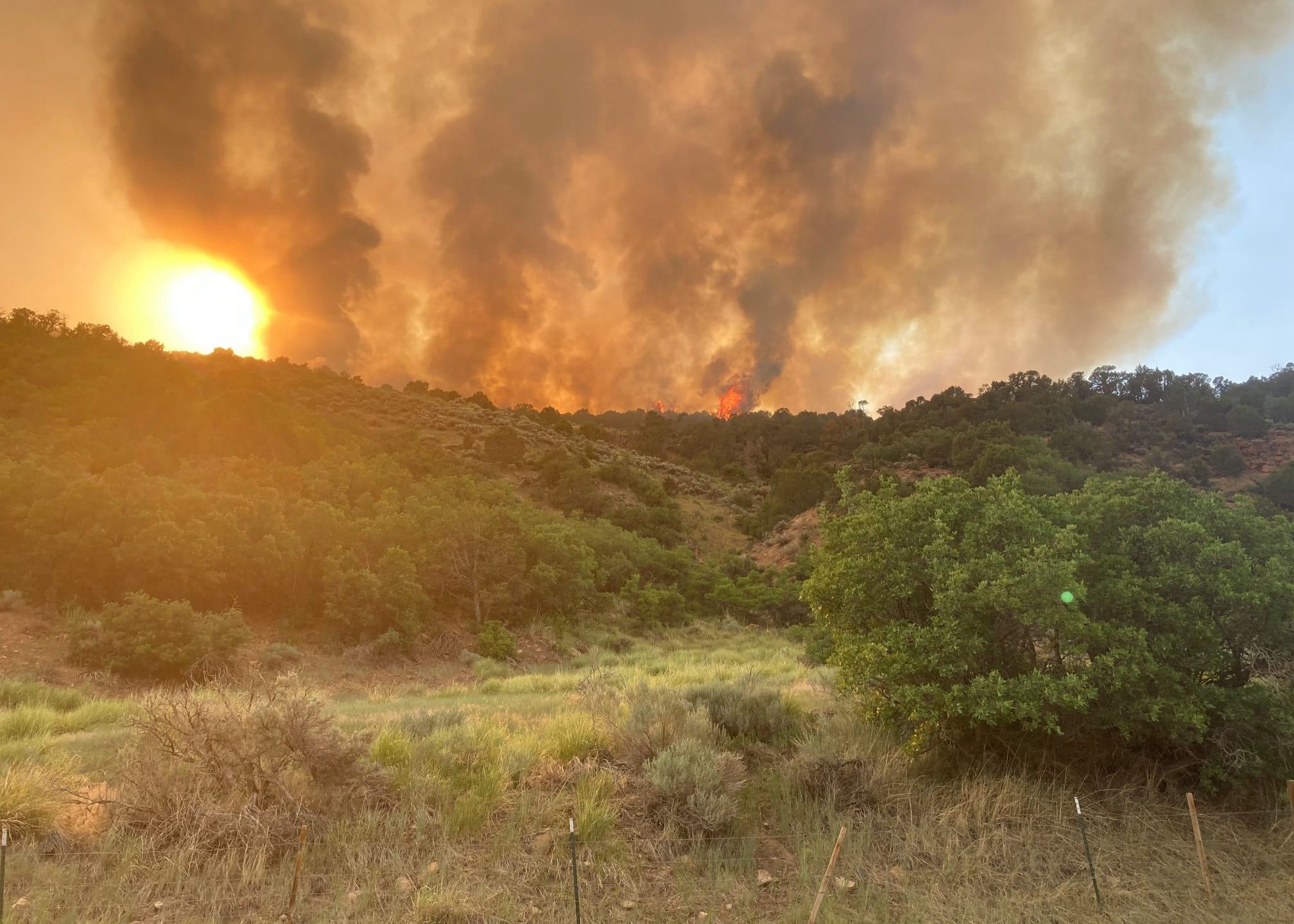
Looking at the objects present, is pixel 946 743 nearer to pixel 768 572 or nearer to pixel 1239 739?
pixel 1239 739

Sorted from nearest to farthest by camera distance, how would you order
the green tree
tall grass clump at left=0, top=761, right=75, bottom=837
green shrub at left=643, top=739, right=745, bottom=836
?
tall grass clump at left=0, top=761, right=75, bottom=837
green shrub at left=643, top=739, right=745, bottom=836
the green tree

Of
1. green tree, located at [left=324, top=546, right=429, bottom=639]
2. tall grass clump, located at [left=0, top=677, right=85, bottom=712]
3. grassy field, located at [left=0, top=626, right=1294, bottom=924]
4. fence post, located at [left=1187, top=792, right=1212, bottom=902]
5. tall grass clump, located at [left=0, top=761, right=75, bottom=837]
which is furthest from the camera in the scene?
green tree, located at [left=324, top=546, right=429, bottom=639]

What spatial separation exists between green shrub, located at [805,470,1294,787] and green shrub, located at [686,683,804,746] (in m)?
1.65

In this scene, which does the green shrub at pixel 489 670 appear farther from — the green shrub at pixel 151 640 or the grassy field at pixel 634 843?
the grassy field at pixel 634 843


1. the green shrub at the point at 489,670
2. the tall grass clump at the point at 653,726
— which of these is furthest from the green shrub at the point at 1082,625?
the green shrub at the point at 489,670

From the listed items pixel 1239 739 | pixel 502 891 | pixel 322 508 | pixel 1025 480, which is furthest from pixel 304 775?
pixel 1025 480

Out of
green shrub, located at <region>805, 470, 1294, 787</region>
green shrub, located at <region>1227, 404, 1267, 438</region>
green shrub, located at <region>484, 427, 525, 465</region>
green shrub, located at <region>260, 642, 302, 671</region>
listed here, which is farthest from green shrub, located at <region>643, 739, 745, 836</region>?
green shrub, located at <region>1227, 404, 1267, 438</region>

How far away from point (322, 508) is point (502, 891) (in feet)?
77.9

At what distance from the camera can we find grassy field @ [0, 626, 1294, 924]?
231 inches

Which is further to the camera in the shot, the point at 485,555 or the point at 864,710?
the point at 485,555

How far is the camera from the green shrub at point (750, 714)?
10227 mm

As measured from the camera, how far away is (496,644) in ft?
78.6

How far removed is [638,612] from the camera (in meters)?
32.2

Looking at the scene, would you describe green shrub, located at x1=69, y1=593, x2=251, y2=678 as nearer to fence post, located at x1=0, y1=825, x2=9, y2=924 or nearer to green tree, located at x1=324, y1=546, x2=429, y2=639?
green tree, located at x1=324, y1=546, x2=429, y2=639
